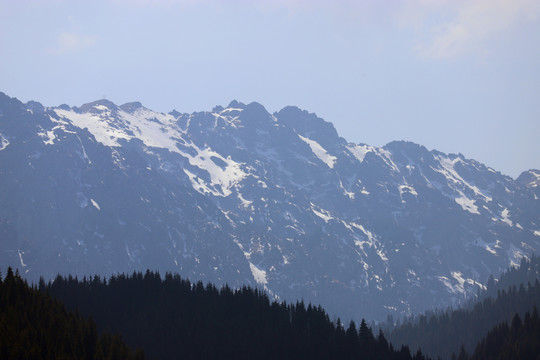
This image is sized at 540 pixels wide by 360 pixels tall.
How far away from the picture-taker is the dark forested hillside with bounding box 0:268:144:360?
139 meters

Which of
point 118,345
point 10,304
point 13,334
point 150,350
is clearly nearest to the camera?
point 13,334

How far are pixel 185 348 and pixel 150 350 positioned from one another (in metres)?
9.13

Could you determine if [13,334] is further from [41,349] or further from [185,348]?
[185,348]

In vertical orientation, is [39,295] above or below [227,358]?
above

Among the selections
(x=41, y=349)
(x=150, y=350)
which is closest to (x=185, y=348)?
(x=150, y=350)

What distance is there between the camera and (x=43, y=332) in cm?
15300

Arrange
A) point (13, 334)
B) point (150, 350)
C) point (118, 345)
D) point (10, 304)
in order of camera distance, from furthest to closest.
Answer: point (150, 350)
point (10, 304)
point (118, 345)
point (13, 334)

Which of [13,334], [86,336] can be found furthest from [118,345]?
[13,334]

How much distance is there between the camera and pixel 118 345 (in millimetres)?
157250

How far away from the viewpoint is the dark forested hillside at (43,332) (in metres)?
139

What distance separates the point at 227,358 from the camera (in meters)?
200

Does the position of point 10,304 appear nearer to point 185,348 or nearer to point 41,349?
point 41,349

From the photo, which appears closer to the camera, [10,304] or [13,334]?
[13,334]

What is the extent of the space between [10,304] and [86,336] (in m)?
19.7
